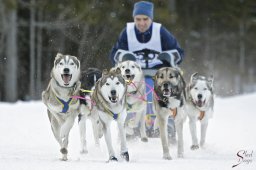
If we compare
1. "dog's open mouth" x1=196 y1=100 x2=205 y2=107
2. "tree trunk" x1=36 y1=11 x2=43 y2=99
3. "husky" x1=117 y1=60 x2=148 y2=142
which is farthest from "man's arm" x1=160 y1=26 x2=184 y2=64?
"tree trunk" x1=36 y1=11 x2=43 y2=99

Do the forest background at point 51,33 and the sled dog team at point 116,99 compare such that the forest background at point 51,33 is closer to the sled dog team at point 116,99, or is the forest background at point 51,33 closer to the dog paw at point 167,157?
the sled dog team at point 116,99

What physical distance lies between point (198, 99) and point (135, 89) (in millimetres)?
741

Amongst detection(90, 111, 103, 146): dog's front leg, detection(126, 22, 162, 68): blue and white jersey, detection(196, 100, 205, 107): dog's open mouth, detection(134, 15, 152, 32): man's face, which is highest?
detection(134, 15, 152, 32): man's face

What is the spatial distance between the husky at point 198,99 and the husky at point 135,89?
21.5 inches

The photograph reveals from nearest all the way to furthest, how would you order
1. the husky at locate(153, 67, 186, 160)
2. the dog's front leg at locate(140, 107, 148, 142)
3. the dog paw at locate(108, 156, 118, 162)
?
the dog paw at locate(108, 156, 118, 162)
the husky at locate(153, 67, 186, 160)
the dog's front leg at locate(140, 107, 148, 142)

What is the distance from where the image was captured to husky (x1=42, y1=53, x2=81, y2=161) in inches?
229

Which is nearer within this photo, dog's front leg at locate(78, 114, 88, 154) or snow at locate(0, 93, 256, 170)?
snow at locate(0, 93, 256, 170)

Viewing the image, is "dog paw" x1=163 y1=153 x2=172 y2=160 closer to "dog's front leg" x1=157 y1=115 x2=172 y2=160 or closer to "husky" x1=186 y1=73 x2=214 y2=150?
"dog's front leg" x1=157 y1=115 x2=172 y2=160

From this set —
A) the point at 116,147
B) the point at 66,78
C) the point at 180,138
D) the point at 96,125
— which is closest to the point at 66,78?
the point at 66,78

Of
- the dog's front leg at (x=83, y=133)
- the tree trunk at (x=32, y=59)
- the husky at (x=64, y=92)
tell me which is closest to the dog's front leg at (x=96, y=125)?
the dog's front leg at (x=83, y=133)

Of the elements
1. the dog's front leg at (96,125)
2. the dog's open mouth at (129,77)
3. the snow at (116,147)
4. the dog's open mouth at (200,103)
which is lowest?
the snow at (116,147)

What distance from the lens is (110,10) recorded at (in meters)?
22.9

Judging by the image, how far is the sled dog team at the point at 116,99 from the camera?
566 centimetres

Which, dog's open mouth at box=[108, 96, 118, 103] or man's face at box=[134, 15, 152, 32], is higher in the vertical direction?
man's face at box=[134, 15, 152, 32]
